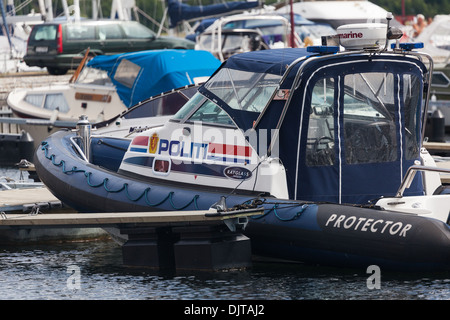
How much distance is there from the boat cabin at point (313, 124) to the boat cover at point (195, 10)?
81.7 ft

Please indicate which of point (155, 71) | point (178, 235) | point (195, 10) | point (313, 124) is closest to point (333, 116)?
point (313, 124)

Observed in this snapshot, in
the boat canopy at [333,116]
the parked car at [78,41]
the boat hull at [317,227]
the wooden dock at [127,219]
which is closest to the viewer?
the boat hull at [317,227]

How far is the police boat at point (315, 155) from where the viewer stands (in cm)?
1013

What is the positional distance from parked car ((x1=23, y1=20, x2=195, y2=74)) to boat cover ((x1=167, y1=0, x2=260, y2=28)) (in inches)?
256

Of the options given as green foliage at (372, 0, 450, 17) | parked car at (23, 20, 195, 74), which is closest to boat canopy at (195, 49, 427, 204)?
parked car at (23, 20, 195, 74)

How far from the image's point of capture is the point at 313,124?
35.1 ft

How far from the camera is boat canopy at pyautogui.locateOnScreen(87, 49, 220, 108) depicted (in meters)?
19.7

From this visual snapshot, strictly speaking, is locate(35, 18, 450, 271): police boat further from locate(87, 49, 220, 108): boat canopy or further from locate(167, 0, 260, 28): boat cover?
locate(167, 0, 260, 28): boat cover

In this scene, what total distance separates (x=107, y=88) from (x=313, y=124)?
11.1 meters

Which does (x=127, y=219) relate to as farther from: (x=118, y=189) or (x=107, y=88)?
(x=107, y=88)

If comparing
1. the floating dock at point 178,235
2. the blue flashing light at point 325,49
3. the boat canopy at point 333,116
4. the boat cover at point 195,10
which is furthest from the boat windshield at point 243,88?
the boat cover at point 195,10

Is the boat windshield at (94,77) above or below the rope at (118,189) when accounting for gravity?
above

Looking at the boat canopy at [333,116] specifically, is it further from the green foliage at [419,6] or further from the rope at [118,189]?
the green foliage at [419,6]

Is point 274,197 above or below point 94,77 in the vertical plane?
below
